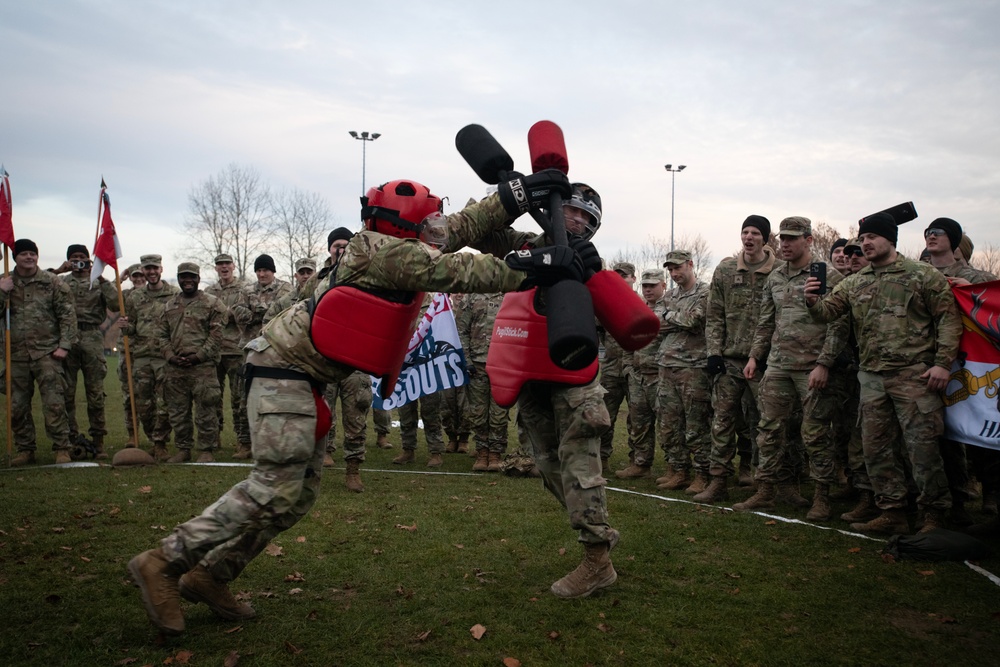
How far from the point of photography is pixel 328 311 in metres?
4.29

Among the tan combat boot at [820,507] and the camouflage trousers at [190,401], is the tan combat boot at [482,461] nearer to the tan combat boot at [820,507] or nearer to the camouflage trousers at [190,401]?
the camouflage trousers at [190,401]

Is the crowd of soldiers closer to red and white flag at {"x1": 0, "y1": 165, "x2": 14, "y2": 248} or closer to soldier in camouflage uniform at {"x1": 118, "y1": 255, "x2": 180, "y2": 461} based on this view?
soldier in camouflage uniform at {"x1": 118, "y1": 255, "x2": 180, "y2": 461}

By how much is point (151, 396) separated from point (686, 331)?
8.19 meters

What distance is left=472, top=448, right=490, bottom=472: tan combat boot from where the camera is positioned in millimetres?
10570

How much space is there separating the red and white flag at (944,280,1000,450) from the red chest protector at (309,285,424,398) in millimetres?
5100

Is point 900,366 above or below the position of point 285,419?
above

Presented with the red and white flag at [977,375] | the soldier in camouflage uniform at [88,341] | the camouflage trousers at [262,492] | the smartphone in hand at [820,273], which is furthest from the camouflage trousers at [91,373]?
the red and white flag at [977,375]

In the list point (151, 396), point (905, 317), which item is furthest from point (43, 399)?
point (905, 317)

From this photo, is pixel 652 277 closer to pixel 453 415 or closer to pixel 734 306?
pixel 734 306

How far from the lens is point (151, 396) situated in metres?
11.7

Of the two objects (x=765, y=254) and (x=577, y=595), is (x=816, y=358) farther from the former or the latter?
(x=577, y=595)

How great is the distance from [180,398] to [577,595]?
816 cm

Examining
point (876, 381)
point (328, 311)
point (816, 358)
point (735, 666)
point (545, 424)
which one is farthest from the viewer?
point (816, 358)

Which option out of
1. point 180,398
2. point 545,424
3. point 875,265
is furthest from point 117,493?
point 875,265
